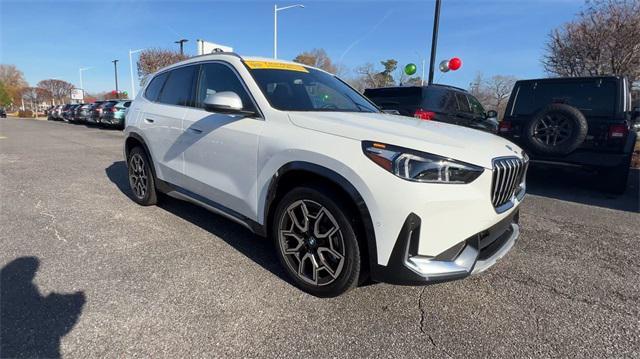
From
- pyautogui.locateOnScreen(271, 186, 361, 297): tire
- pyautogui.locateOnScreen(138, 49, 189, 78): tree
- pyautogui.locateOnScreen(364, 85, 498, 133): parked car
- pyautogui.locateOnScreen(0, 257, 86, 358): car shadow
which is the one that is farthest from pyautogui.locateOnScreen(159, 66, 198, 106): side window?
pyautogui.locateOnScreen(138, 49, 189, 78): tree

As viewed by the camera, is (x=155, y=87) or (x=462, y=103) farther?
(x=462, y=103)

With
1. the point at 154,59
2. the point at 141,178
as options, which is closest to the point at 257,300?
the point at 141,178

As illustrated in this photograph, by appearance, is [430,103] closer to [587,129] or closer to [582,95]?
[582,95]

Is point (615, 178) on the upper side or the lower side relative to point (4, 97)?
lower

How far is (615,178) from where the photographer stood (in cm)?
590

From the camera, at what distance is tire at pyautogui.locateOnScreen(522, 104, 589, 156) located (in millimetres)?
5273

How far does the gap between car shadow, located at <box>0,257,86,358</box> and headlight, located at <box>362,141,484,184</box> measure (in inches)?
84.3

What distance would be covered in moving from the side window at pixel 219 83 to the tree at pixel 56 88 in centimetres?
9214

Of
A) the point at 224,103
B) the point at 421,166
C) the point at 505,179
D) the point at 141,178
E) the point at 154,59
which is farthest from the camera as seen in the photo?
the point at 154,59

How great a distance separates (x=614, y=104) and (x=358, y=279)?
555cm

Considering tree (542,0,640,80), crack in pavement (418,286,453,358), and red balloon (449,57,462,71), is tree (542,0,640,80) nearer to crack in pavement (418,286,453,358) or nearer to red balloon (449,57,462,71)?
red balloon (449,57,462,71)

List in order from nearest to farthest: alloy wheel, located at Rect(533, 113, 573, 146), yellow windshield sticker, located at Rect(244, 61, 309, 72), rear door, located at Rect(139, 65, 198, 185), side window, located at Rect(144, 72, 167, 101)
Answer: yellow windshield sticker, located at Rect(244, 61, 309, 72) → rear door, located at Rect(139, 65, 198, 185) → side window, located at Rect(144, 72, 167, 101) → alloy wheel, located at Rect(533, 113, 573, 146)

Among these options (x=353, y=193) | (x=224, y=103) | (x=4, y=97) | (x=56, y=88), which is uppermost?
(x=56, y=88)

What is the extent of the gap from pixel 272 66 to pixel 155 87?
1.90 m
